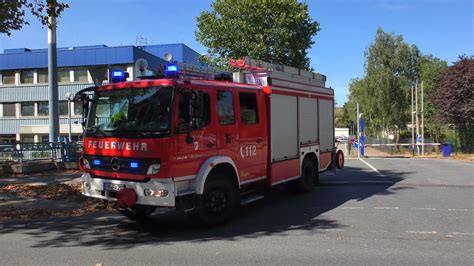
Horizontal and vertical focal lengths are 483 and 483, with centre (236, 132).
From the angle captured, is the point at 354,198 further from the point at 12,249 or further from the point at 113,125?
the point at 12,249

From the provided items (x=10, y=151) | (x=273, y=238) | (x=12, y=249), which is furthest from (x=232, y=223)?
(x=10, y=151)

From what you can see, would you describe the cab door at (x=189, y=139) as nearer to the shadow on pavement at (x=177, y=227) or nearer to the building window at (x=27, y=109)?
the shadow on pavement at (x=177, y=227)

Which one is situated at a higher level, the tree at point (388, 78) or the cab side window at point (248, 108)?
the tree at point (388, 78)

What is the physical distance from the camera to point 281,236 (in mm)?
7660

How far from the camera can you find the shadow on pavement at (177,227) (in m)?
7.59

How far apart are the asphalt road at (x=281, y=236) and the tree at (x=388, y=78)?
41020 millimetres

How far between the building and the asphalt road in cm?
3172

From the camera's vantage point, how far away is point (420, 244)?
706 cm

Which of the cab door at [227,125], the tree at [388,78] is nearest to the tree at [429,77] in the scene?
the tree at [388,78]

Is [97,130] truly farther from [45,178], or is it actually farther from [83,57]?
[83,57]

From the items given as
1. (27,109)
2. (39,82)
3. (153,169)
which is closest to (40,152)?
(153,169)

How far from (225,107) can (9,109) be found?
4016 centimetres

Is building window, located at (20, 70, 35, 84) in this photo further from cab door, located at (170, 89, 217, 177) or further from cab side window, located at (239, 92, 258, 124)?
cab door, located at (170, 89, 217, 177)

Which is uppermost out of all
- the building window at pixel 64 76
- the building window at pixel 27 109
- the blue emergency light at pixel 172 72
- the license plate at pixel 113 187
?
the building window at pixel 64 76
